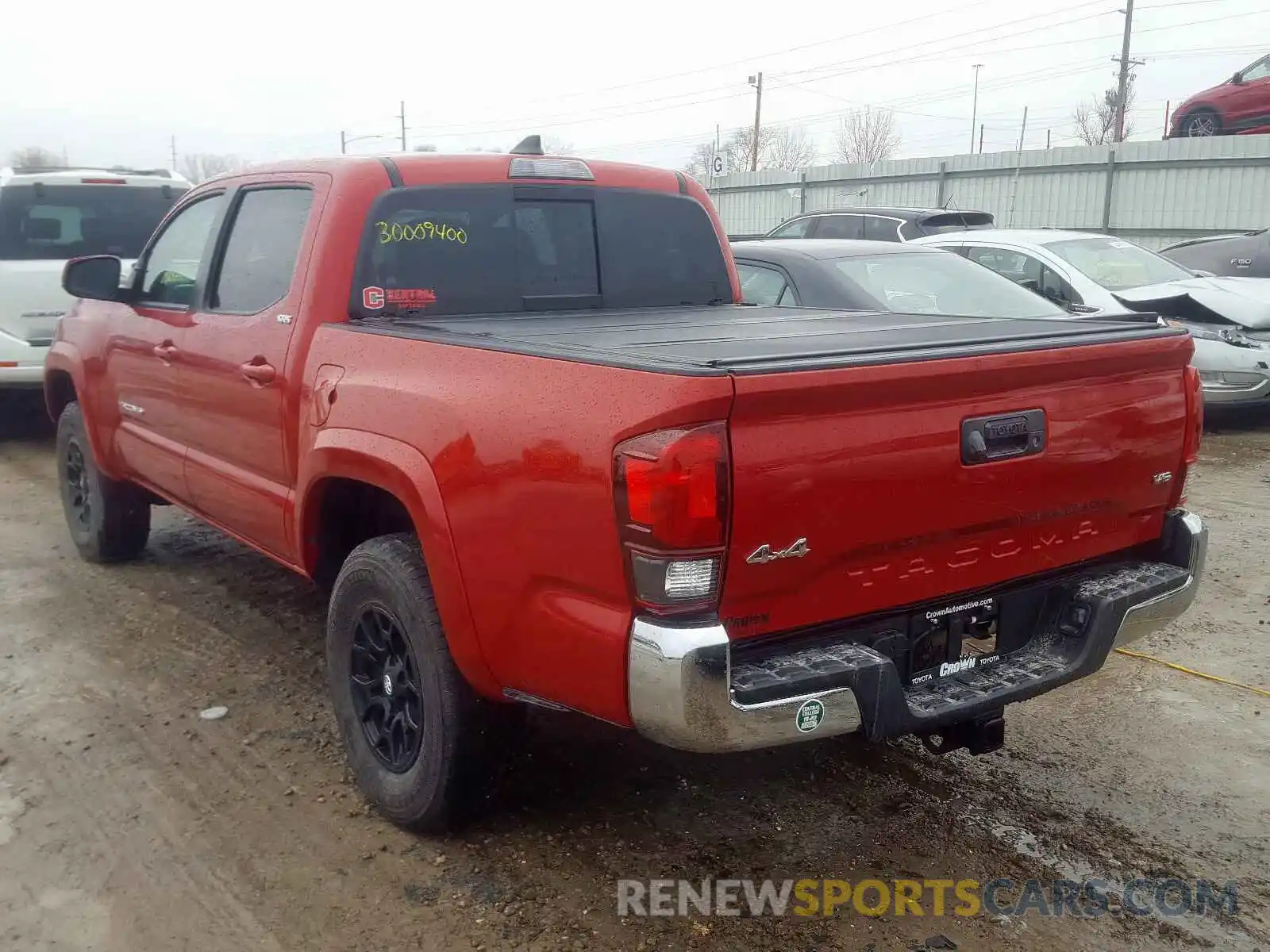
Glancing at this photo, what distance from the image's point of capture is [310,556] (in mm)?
3754

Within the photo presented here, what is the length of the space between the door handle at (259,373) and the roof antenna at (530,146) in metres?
1.36

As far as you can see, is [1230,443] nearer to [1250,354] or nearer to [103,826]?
[1250,354]

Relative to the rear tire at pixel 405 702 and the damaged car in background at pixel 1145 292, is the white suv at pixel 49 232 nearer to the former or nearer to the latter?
the rear tire at pixel 405 702

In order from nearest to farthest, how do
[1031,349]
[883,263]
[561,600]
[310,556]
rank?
[561,600], [1031,349], [310,556], [883,263]

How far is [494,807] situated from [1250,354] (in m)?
7.97

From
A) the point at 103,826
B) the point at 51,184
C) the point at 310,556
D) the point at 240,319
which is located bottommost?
the point at 103,826

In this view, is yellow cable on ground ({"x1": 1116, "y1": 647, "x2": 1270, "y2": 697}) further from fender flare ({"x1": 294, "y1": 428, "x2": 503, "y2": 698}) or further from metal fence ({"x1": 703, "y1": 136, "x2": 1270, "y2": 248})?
metal fence ({"x1": 703, "y1": 136, "x2": 1270, "y2": 248})

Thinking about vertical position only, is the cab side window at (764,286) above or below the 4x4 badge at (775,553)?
above

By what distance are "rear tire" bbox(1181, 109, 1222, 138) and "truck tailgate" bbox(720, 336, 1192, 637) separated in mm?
18292

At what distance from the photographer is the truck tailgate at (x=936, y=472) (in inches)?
98.9

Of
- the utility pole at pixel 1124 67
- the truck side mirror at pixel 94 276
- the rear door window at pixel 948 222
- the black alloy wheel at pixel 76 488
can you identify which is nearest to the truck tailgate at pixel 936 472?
the truck side mirror at pixel 94 276

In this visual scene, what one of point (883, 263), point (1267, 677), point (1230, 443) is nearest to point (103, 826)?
point (1267, 677)

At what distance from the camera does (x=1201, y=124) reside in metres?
19.2

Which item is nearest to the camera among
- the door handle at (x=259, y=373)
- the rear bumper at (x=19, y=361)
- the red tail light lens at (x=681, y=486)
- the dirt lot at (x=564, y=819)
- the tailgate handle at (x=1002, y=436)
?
the red tail light lens at (x=681, y=486)
